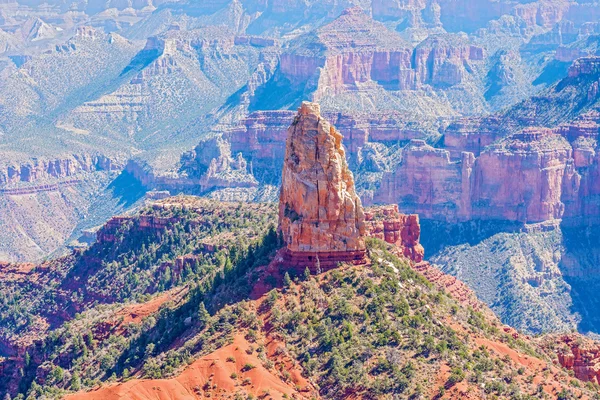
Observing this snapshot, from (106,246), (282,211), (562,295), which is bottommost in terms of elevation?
(562,295)

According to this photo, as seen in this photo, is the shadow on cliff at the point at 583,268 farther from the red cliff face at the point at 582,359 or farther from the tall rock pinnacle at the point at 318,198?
A: the tall rock pinnacle at the point at 318,198

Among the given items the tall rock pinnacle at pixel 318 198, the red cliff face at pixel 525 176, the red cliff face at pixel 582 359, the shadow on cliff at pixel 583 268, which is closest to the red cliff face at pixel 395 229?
the red cliff face at pixel 582 359

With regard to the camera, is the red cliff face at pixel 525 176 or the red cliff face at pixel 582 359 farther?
the red cliff face at pixel 525 176

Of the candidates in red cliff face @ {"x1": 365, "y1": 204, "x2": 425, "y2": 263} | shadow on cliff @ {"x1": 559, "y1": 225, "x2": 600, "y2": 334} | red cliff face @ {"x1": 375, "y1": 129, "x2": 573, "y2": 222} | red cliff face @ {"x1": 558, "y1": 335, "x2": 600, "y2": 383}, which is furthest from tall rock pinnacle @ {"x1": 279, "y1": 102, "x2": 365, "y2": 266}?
red cliff face @ {"x1": 375, "y1": 129, "x2": 573, "y2": 222}

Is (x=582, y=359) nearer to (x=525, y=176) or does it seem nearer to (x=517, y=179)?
(x=525, y=176)

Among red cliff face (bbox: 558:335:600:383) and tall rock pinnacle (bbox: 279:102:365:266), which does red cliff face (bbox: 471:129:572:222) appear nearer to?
red cliff face (bbox: 558:335:600:383)

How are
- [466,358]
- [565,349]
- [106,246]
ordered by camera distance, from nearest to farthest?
[466,358] → [565,349] → [106,246]

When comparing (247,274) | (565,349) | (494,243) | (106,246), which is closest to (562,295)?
(494,243)

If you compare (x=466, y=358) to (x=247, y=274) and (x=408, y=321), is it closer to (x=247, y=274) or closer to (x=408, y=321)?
(x=408, y=321)

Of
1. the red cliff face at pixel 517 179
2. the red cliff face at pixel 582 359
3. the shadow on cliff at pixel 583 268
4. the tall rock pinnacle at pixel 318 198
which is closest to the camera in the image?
the tall rock pinnacle at pixel 318 198
